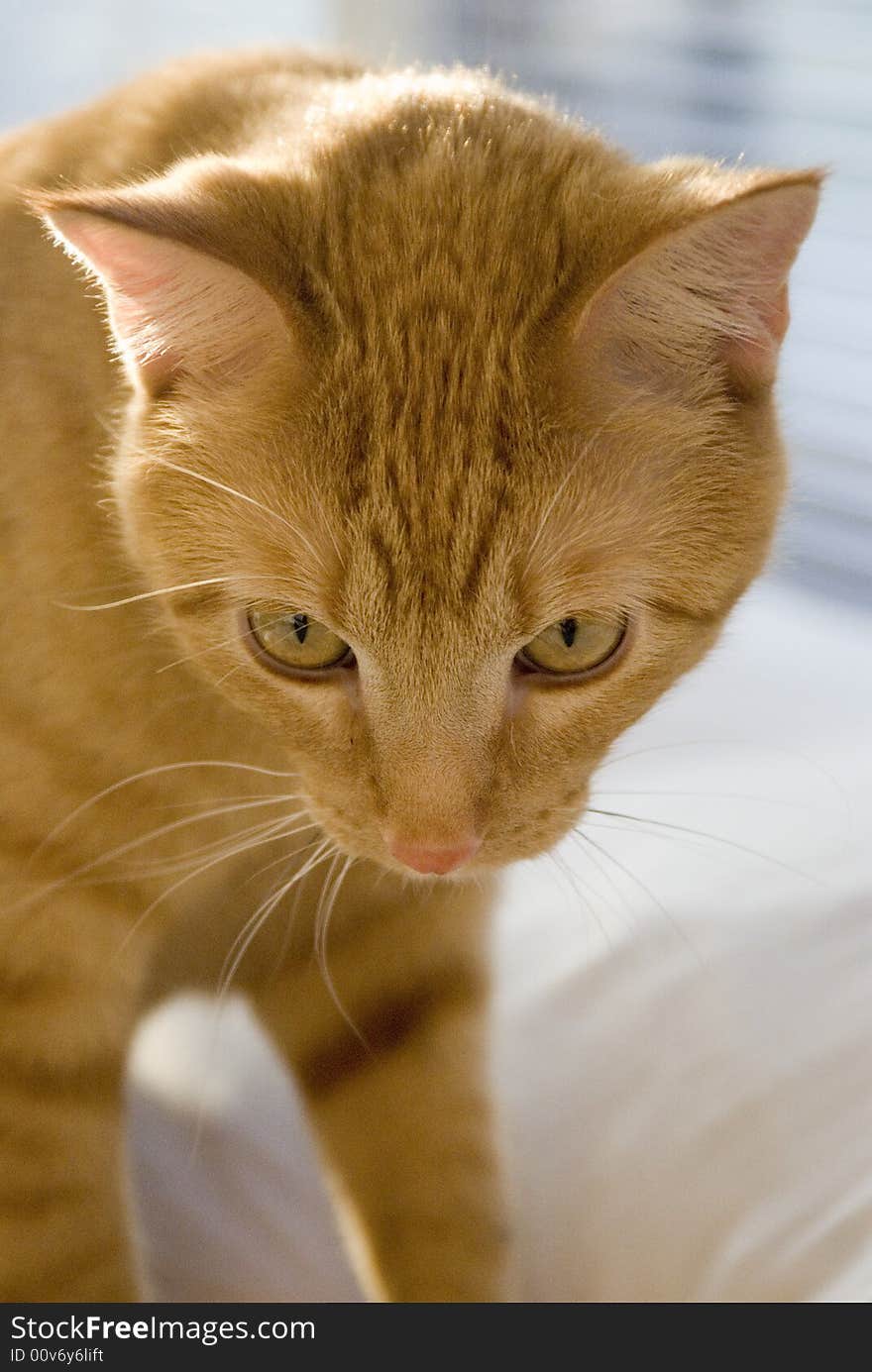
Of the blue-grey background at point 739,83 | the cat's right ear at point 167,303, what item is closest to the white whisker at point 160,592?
the cat's right ear at point 167,303

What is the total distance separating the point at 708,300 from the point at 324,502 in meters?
0.29

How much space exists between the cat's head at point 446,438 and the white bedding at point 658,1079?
0.25 meters

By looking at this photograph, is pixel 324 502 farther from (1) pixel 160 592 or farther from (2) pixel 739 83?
(2) pixel 739 83

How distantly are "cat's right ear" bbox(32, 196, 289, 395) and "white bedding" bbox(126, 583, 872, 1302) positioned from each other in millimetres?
495

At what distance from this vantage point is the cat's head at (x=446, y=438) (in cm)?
102

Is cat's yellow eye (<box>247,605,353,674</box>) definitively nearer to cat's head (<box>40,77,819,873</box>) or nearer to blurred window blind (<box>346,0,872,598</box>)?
cat's head (<box>40,77,819,873</box>)

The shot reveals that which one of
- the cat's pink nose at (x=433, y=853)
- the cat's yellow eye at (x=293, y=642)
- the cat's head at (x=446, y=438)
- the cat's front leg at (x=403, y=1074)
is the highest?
the cat's head at (x=446, y=438)

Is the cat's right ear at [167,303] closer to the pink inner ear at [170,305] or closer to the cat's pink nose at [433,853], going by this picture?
the pink inner ear at [170,305]

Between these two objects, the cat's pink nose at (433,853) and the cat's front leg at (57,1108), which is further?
the cat's front leg at (57,1108)

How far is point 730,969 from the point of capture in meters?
1.50
